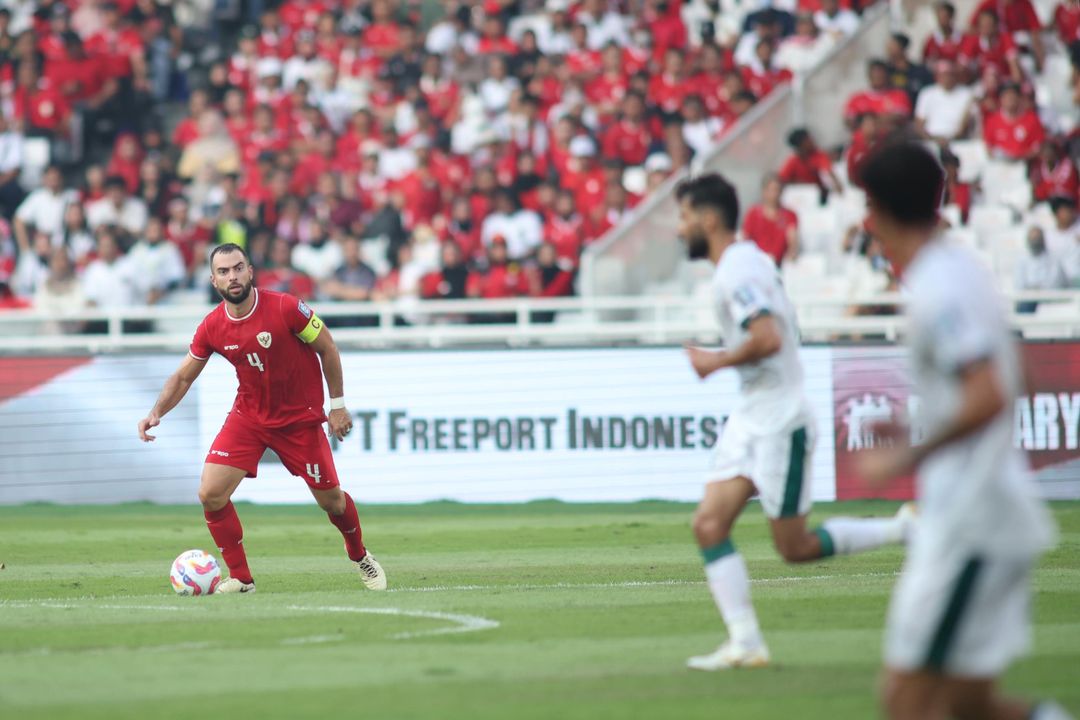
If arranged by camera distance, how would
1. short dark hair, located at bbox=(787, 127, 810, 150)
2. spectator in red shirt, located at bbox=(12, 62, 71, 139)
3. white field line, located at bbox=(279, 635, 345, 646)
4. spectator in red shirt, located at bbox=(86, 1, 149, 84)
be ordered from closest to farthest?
1. white field line, located at bbox=(279, 635, 345, 646)
2. short dark hair, located at bbox=(787, 127, 810, 150)
3. spectator in red shirt, located at bbox=(12, 62, 71, 139)
4. spectator in red shirt, located at bbox=(86, 1, 149, 84)

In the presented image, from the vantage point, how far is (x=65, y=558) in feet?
45.9

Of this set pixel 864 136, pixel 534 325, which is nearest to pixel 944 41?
pixel 864 136

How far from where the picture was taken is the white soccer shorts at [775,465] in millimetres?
7922

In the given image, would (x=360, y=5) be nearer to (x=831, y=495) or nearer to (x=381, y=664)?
(x=831, y=495)

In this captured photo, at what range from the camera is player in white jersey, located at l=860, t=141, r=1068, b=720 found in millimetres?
4930

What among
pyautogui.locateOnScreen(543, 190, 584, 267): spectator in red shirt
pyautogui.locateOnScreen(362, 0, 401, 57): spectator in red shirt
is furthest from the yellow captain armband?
pyautogui.locateOnScreen(362, 0, 401, 57): spectator in red shirt

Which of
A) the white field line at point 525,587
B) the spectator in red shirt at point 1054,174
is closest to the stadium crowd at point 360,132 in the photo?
the spectator in red shirt at point 1054,174

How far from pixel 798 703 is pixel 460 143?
17.7 metres

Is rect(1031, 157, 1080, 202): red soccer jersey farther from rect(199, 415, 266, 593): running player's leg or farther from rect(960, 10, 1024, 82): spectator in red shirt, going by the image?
rect(199, 415, 266, 593): running player's leg

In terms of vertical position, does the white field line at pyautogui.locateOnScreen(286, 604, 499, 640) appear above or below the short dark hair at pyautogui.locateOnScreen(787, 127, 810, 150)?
below

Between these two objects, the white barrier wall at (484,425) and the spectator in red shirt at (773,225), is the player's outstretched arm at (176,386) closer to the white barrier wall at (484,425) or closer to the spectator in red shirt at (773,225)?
the white barrier wall at (484,425)

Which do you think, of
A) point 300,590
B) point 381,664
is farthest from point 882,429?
point 300,590

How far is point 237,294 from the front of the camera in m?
11.2

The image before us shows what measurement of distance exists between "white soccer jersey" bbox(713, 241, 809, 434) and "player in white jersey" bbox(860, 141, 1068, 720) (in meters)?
2.78
